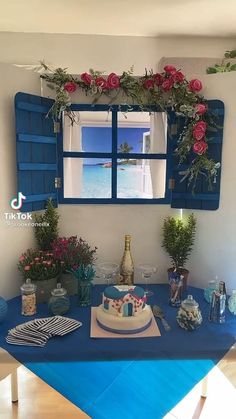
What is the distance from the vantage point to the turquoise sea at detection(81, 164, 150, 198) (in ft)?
5.67

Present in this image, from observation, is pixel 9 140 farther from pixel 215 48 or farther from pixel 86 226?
pixel 215 48

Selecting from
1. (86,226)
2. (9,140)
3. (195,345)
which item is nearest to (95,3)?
(9,140)

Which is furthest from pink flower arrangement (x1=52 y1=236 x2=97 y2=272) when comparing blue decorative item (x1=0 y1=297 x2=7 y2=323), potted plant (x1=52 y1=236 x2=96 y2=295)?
blue decorative item (x1=0 y1=297 x2=7 y2=323)

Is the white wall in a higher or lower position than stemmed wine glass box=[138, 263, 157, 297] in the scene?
higher

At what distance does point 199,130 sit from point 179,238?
0.58m

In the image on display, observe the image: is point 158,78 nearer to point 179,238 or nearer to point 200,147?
point 200,147

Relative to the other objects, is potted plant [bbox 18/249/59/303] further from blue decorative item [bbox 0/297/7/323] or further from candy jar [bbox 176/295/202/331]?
candy jar [bbox 176/295/202/331]

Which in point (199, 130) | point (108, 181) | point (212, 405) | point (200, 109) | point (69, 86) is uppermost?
point (69, 86)

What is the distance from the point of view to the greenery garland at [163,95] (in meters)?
1.56

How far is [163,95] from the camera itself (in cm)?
163

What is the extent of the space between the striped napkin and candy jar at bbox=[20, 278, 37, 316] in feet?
0.30

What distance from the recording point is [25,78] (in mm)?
1558

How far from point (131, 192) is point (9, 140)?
71 cm

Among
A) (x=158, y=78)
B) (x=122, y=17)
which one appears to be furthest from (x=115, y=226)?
(x=122, y=17)
